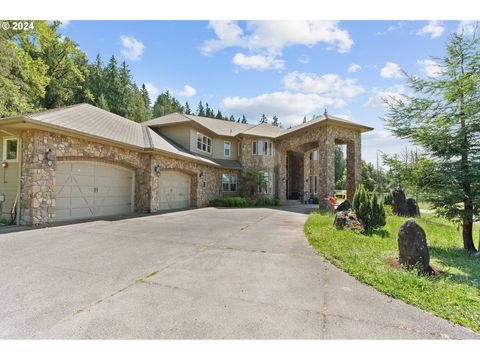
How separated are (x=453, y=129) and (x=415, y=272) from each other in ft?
15.6

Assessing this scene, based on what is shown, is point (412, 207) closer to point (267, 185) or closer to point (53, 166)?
point (267, 185)

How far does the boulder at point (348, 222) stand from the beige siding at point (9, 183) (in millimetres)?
11984

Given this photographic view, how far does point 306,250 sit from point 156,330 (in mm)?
4276

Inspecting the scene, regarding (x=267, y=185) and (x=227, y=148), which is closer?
(x=267, y=185)

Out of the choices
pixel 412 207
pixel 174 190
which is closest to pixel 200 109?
pixel 174 190

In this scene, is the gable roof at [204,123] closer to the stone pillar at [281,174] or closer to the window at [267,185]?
the stone pillar at [281,174]

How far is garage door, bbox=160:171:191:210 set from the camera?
13.9m

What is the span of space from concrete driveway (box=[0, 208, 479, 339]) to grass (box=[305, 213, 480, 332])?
0.26 m

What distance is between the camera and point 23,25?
53.4 ft

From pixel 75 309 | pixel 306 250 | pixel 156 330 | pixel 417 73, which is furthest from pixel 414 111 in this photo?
pixel 75 309

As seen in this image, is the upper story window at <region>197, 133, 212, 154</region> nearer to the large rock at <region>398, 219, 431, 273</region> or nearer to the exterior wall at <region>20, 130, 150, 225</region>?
the exterior wall at <region>20, 130, 150, 225</region>

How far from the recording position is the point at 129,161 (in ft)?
37.7
